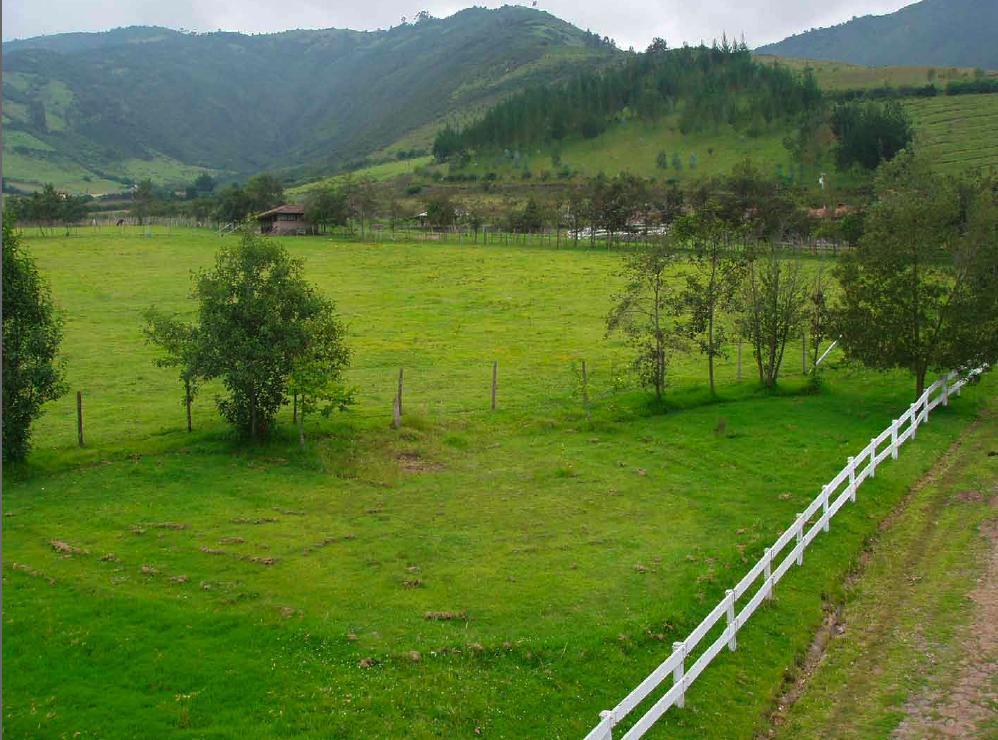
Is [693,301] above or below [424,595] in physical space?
above

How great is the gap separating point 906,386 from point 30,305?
3785 cm

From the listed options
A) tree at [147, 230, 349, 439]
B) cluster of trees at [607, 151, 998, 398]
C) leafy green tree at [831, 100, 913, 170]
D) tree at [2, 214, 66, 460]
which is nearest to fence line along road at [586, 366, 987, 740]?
cluster of trees at [607, 151, 998, 398]

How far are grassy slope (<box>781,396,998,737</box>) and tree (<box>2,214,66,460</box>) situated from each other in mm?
24704

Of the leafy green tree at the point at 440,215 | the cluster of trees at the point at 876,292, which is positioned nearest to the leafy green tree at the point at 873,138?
the leafy green tree at the point at 440,215

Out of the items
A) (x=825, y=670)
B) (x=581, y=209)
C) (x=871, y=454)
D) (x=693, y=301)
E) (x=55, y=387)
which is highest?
(x=581, y=209)

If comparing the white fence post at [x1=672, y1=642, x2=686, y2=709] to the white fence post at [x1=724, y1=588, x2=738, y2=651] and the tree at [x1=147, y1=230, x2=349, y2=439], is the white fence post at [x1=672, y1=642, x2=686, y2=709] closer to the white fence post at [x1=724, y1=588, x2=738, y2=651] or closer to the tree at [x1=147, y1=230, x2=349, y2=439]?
the white fence post at [x1=724, y1=588, x2=738, y2=651]

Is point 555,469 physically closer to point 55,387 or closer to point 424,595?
point 424,595

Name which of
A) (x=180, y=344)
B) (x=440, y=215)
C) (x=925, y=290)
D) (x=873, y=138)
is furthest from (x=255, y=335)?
(x=873, y=138)

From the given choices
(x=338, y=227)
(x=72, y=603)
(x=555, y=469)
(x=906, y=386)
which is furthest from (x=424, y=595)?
(x=338, y=227)

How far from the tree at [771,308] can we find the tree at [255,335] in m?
20.0

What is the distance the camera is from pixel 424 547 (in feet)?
72.3

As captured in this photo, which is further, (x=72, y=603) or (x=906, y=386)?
(x=906, y=386)

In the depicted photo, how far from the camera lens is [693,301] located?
1476 inches

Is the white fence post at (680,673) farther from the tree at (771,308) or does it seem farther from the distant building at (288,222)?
the distant building at (288,222)
